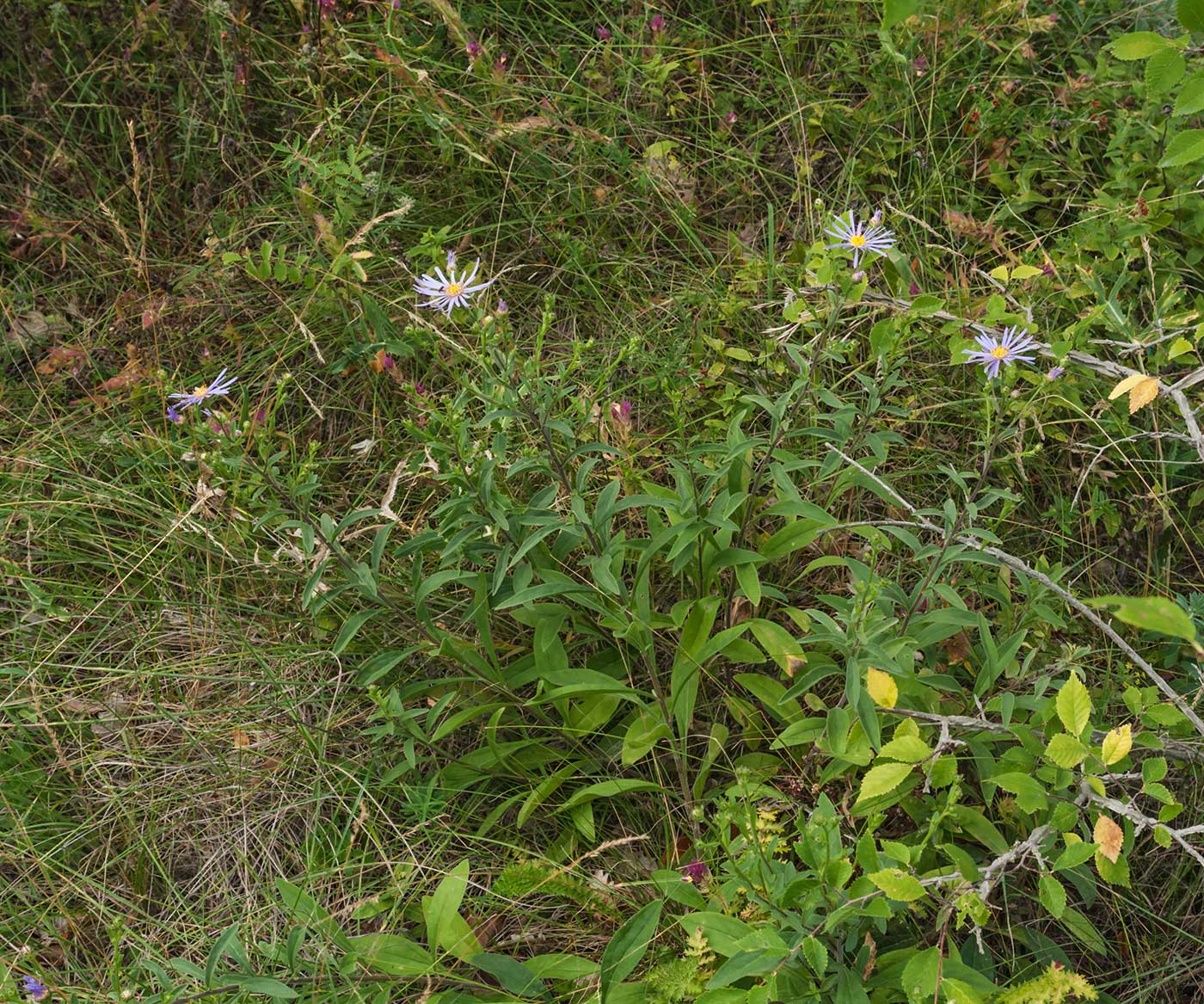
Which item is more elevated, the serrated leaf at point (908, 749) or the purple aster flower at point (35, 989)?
the serrated leaf at point (908, 749)

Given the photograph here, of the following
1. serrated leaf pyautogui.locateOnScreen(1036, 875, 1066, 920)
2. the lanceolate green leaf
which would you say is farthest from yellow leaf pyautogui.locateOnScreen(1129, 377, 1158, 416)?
the lanceolate green leaf

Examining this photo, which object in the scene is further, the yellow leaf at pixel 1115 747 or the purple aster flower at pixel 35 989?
the purple aster flower at pixel 35 989

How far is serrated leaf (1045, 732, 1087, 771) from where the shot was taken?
63.4 inches

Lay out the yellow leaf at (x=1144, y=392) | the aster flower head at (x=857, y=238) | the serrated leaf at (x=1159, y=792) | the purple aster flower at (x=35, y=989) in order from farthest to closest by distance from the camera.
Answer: the aster flower head at (x=857, y=238) → the yellow leaf at (x=1144, y=392) → the purple aster flower at (x=35, y=989) → the serrated leaf at (x=1159, y=792)

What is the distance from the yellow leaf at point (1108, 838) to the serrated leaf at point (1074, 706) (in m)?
0.17

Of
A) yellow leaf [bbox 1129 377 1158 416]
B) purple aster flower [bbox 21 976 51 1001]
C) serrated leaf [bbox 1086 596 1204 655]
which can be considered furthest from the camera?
yellow leaf [bbox 1129 377 1158 416]

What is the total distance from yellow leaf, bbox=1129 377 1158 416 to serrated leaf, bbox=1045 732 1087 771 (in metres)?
0.77

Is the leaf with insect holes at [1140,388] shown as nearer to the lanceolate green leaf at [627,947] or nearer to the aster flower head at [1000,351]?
the aster flower head at [1000,351]

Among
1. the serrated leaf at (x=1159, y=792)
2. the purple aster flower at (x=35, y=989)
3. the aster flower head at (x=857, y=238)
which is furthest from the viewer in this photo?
the aster flower head at (x=857, y=238)

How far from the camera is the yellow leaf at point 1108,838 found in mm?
1660

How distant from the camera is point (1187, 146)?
1.69 metres

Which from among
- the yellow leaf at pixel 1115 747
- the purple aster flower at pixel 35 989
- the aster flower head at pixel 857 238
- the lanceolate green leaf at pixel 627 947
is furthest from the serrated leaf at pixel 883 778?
the purple aster flower at pixel 35 989

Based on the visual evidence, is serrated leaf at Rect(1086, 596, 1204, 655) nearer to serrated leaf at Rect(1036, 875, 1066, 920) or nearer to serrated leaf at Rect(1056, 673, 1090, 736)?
serrated leaf at Rect(1056, 673, 1090, 736)

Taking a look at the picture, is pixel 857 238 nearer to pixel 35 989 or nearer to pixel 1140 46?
pixel 1140 46
